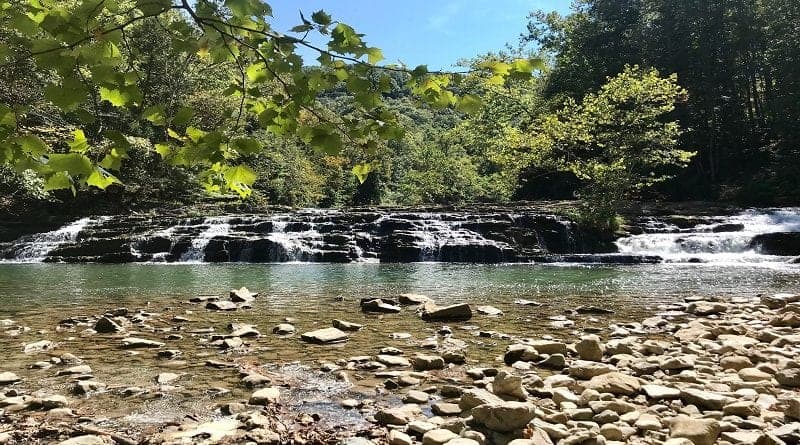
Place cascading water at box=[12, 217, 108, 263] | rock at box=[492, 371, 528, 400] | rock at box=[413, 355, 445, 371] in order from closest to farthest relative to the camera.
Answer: rock at box=[492, 371, 528, 400] → rock at box=[413, 355, 445, 371] → cascading water at box=[12, 217, 108, 263]

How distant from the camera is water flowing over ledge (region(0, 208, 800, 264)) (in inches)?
795

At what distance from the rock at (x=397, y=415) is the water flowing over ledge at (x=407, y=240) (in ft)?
54.4

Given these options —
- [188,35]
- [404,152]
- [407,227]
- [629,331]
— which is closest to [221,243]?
[407,227]

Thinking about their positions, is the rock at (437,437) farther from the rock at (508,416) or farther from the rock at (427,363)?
the rock at (427,363)

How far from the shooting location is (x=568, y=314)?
812 cm

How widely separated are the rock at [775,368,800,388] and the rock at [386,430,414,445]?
10.5 feet

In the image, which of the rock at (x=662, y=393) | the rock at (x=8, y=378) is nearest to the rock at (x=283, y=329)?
the rock at (x=8, y=378)

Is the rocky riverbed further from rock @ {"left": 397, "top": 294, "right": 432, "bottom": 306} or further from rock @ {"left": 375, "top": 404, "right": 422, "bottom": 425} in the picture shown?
rock @ {"left": 397, "top": 294, "right": 432, "bottom": 306}

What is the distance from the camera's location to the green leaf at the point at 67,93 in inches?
77.7

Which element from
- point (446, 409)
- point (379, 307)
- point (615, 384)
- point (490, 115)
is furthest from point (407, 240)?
point (490, 115)

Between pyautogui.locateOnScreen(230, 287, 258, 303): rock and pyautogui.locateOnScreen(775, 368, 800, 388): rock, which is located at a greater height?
pyautogui.locateOnScreen(230, 287, 258, 303): rock

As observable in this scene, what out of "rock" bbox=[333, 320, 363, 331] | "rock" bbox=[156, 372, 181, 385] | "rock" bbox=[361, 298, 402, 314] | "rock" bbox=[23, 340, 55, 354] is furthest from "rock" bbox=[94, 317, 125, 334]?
"rock" bbox=[361, 298, 402, 314]

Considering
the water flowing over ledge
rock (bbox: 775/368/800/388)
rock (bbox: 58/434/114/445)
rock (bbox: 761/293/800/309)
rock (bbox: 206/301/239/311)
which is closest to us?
rock (bbox: 58/434/114/445)

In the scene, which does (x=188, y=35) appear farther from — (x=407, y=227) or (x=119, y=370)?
(x=407, y=227)
